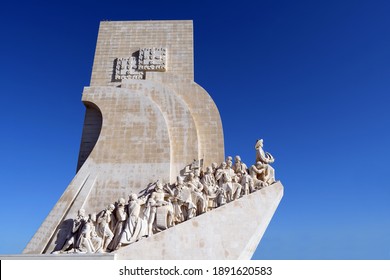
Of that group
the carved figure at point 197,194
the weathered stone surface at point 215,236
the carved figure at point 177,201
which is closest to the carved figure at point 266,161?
the weathered stone surface at point 215,236

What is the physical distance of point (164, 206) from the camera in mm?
6953

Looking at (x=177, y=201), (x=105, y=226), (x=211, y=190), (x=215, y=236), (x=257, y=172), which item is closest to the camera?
(x=215, y=236)

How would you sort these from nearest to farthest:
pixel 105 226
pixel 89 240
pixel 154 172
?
1. pixel 89 240
2. pixel 105 226
3. pixel 154 172

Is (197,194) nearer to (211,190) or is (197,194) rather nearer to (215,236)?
(211,190)

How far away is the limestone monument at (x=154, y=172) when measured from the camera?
656 cm

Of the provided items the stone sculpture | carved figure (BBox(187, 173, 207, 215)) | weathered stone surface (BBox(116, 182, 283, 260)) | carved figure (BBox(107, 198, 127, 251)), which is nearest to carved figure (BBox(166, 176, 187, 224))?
the stone sculpture

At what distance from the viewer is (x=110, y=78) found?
1006 centimetres

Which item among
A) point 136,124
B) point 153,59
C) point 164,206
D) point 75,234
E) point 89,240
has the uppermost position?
point 153,59

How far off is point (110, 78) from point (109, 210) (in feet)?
15.8

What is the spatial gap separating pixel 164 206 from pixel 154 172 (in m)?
1.36

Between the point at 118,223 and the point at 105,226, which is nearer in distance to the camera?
the point at 105,226

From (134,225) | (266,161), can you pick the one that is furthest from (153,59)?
(134,225)
